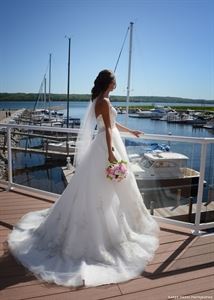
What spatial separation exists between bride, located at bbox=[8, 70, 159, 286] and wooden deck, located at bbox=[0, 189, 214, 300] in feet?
0.25

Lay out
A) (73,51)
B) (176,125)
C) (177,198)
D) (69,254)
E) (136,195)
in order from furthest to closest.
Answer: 1. (176,125)
2. (73,51)
3. (177,198)
4. (136,195)
5. (69,254)

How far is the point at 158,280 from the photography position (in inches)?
80.2

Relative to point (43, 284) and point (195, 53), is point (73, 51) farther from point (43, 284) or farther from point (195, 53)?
point (43, 284)

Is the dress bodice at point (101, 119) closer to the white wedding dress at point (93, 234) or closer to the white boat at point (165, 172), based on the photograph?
the white wedding dress at point (93, 234)

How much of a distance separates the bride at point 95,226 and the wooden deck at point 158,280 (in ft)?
0.25

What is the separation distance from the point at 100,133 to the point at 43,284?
1374 mm

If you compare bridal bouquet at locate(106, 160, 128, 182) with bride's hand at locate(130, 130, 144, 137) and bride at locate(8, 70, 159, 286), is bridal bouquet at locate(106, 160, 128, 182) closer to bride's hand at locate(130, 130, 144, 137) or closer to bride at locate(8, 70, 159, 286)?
bride at locate(8, 70, 159, 286)

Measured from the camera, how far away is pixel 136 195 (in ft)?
8.66

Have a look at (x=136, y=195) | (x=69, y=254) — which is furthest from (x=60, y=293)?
(x=136, y=195)

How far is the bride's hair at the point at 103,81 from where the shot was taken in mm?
2377

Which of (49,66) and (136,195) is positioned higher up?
(49,66)

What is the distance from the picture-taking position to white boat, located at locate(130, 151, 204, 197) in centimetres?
421

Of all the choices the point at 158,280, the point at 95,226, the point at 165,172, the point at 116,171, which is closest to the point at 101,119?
the point at 116,171

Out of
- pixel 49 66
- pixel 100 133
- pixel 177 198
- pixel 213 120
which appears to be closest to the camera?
pixel 100 133
